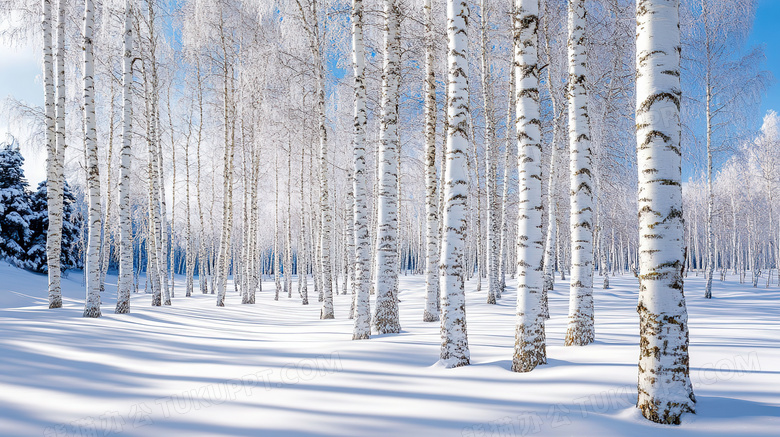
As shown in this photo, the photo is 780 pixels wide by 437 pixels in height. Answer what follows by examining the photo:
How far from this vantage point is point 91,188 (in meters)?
8.71

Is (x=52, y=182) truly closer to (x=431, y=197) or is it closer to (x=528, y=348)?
(x=431, y=197)

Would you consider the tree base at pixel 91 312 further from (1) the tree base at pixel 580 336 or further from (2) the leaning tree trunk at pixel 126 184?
(1) the tree base at pixel 580 336

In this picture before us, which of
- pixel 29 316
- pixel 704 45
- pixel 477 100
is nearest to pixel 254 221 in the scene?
pixel 29 316

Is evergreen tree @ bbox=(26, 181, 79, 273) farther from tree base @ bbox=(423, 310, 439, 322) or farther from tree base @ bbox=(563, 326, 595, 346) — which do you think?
tree base @ bbox=(563, 326, 595, 346)

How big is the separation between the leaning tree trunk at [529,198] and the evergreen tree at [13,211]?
1206 inches

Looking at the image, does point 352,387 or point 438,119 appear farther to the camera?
point 438,119

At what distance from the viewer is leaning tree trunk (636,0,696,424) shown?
267 cm

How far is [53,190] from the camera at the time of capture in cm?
902

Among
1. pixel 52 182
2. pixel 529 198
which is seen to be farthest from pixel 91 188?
pixel 529 198

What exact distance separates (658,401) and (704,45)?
19.1 metres

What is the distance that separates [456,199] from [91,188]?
8637mm

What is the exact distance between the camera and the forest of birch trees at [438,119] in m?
2.81

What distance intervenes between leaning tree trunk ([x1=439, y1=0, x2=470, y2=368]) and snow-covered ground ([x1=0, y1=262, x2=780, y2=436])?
46 cm

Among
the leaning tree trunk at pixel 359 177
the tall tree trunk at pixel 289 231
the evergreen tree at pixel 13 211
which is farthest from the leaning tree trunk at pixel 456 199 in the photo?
the evergreen tree at pixel 13 211
